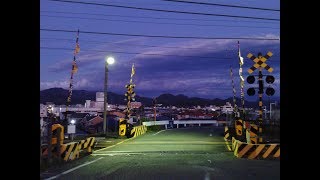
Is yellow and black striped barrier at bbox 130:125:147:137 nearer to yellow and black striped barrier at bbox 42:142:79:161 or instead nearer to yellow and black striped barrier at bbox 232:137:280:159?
yellow and black striped barrier at bbox 42:142:79:161

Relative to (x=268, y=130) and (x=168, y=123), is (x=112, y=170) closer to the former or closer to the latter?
(x=268, y=130)

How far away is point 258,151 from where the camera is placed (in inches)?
778

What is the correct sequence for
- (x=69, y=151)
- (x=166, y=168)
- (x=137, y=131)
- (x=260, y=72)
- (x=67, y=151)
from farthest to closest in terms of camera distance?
(x=137, y=131) → (x=260, y=72) → (x=69, y=151) → (x=67, y=151) → (x=166, y=168)

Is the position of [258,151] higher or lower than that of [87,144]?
lower

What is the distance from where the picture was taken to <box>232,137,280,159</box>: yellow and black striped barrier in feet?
64.0

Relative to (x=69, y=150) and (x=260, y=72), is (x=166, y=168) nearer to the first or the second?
(x=69, y=150)

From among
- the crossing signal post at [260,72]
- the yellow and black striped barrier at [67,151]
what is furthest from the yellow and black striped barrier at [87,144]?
the crossing signal post at [260,72]

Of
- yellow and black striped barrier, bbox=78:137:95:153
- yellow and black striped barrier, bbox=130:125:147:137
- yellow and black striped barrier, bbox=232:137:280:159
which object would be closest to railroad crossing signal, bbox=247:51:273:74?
yellow and black striped barrier, bbox=232:137:280:159

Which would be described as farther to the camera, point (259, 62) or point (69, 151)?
point (259, 62)

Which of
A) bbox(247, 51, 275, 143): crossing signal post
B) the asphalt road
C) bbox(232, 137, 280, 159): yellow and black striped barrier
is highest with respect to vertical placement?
bbox(247, 51, 275, 143): crossing signal post

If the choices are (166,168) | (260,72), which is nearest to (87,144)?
(166,168)

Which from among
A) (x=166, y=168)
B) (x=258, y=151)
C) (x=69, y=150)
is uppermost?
(x=69, y=150)
